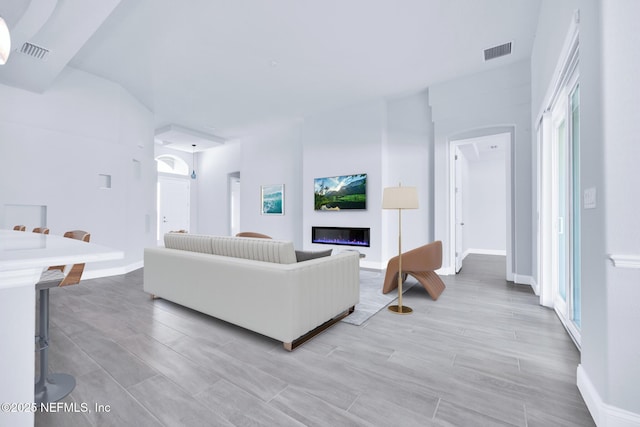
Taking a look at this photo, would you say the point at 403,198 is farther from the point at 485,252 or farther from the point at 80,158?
the point at 485,252

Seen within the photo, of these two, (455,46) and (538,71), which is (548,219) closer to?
(538,71)

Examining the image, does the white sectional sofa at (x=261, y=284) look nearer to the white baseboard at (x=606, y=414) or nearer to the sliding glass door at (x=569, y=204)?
the white baseboard at (x=606, y=414)

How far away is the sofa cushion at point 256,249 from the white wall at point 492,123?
3.39 meters

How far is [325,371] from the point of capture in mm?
1912

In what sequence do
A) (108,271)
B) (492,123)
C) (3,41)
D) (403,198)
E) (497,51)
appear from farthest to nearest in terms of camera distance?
(108,271), (492,123), (497,51), (403,198), (3,41)

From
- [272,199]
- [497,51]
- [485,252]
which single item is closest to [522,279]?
[497,51]

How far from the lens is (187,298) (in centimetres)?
296

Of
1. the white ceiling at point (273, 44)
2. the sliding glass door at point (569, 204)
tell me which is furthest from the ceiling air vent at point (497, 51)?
the sliding glass door at point (569, 204)

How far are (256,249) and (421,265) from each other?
205 centimetres

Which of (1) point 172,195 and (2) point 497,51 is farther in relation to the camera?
(1) point 172,195

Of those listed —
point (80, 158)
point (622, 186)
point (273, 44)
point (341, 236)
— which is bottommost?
point (341, 236)

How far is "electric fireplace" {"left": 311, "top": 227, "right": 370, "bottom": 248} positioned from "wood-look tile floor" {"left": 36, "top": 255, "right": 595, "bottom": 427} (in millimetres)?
2591

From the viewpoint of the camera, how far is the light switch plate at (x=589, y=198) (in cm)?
150

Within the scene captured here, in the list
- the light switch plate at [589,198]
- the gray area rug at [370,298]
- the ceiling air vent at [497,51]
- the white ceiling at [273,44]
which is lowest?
the gray area rug at [370,298]
